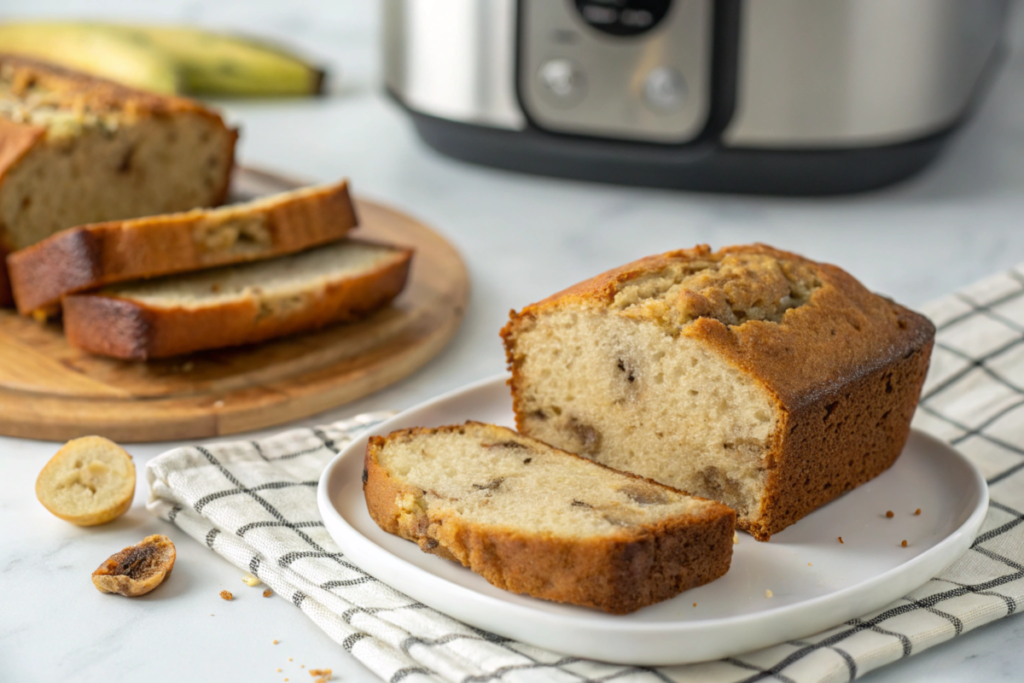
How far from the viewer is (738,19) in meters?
3.01

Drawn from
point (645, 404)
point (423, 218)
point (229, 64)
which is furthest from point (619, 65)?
point (229, 64)

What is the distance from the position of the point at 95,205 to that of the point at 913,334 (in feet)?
6.85

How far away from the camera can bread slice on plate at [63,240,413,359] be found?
7.63ft

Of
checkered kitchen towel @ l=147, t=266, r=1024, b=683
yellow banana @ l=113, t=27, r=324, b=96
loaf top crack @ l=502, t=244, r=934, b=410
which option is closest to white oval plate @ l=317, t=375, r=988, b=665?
checkered kitchen towel @ l=147, t=266, r=1024, b=683

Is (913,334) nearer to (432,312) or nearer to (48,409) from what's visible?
(432,312)

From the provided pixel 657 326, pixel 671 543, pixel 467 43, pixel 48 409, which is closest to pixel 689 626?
pixel 671 543

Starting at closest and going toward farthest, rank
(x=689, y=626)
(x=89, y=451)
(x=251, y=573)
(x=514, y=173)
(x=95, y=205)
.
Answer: (x=689, y=626) < (x=251, y=573) < (x=89, y=451) < (x=95, y=205) < (x=514, y=173)

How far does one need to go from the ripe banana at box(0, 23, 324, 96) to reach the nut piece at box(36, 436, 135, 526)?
2.34 meters

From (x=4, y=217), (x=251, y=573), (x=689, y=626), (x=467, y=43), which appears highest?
(x=467, y=43)

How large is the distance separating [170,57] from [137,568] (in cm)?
295

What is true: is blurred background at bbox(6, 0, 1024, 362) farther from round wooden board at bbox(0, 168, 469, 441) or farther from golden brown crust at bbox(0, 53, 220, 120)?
golden brown crust at bbox(0, 53, 220, 120)

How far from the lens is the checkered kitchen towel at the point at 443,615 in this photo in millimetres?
1475

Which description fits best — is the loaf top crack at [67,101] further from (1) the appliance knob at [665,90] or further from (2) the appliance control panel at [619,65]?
(1) the appliance knob at [665,90]

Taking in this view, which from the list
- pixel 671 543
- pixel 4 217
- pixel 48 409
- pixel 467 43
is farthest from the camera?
pixel 467 43
